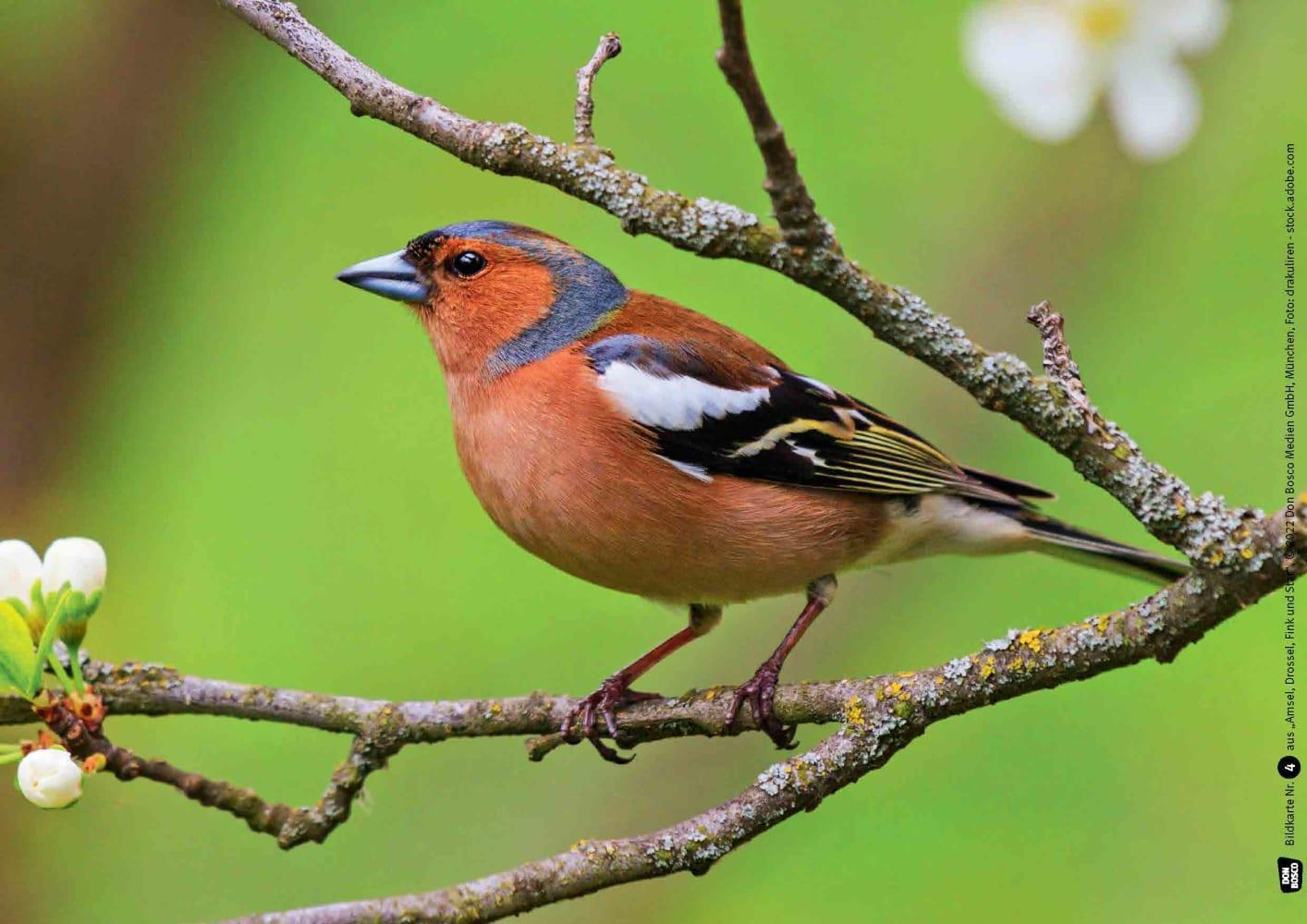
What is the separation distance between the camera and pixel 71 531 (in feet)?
15.3

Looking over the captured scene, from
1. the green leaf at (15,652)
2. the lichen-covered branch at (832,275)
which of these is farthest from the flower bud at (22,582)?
the lichen-covered branch at (832,275)

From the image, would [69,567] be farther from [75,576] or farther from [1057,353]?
[1057,353]

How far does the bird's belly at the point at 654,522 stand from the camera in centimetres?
310

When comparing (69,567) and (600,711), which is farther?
(600,711)

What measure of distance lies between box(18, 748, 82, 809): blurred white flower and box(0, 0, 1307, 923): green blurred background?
2000 millimetres

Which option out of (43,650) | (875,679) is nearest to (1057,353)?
(875,679)

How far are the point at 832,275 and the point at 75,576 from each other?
1.42 meters

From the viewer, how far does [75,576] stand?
241cm

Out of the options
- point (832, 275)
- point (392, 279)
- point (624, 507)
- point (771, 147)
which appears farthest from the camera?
point (392, 279)

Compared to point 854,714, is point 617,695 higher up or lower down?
higher up

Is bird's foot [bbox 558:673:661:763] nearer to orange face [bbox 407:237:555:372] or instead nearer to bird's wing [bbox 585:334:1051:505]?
bird's wing [bbox 585:334:1051:505]

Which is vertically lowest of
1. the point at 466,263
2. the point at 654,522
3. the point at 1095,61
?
the point at 654,522

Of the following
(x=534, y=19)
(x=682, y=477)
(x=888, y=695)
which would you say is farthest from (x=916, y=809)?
(x=534, y=19)

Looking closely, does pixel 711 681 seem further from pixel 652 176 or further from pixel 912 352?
pixel 912 352
